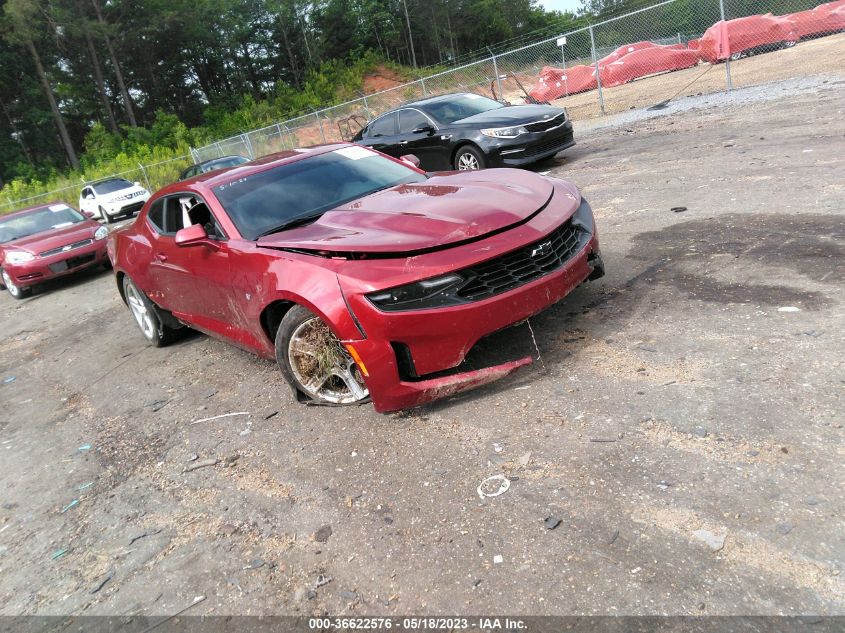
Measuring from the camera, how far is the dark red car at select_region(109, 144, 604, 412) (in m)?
3.49

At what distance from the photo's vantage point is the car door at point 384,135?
1175cm

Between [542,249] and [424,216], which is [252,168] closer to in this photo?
[424,216]

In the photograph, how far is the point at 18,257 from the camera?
450 inches

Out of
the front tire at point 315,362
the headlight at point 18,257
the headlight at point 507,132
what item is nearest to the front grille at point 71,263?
the headlight at point 18,257

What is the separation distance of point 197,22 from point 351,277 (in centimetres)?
5472

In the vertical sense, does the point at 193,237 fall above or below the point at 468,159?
above

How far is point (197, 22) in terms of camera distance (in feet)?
165

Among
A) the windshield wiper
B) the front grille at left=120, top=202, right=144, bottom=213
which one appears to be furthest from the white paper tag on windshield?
the front grille at left=120, top=202, right=144, bottom=213

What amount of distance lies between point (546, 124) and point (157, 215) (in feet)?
22.7

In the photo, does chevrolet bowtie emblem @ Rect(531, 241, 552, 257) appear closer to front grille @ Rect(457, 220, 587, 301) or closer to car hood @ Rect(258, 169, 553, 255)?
front grille @ Rect(457, 220, 587, 301)

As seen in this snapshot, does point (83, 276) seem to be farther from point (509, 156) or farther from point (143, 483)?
point (143, 483)

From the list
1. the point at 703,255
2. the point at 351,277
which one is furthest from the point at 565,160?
the point at 351,277

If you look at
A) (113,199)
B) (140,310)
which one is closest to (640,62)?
(113,199)

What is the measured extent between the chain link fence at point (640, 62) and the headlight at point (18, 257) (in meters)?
11.2
